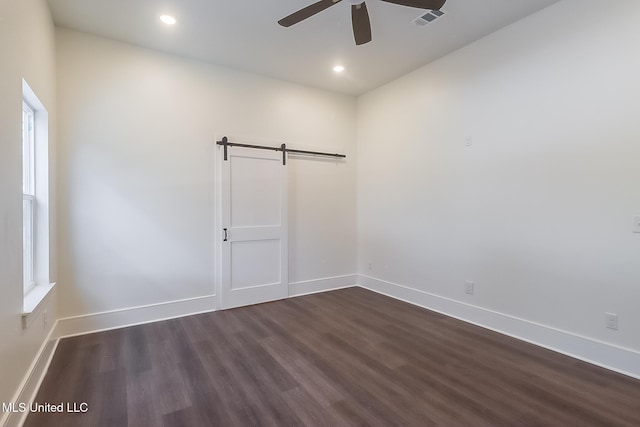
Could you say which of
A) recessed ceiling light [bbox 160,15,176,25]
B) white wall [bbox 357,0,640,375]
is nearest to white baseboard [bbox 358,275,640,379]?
white wall [bbox 357,0,640,375]

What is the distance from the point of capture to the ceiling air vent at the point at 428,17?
2.84 metres

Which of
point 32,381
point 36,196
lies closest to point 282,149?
point 36,196

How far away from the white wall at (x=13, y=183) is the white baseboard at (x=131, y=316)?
0.87m

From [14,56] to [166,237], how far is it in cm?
212

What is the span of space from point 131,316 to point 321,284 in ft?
8.04

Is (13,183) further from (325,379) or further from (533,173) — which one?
(533,173)

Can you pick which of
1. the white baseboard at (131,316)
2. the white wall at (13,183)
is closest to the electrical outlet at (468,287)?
the white baseboard at (131,316)

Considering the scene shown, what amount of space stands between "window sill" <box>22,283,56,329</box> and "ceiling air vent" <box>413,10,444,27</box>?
3.82m

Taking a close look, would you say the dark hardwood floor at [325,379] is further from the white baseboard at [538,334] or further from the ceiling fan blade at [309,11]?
the ceiling fan blade at [309,11]

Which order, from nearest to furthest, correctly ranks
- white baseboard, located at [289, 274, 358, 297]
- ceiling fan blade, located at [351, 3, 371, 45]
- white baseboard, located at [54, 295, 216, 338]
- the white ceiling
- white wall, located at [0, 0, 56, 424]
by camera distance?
1. white wall, located at [0, 0, 56, 424]
2. ceiling fan blade, located at [351, 3, 371, 45]
3. the white ceiling
4. white baseboard, located at [54, 295, 216, 338]
5. white baseboard, located at [289, 274, 358, 297]

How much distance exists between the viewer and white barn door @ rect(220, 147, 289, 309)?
12.8ft

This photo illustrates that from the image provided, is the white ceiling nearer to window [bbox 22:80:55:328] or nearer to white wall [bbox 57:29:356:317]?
white wall [bbox 57:29:356:317]

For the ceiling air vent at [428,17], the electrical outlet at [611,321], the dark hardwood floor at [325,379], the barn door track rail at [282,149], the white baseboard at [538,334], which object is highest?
the ceiling air vent at [428,17]

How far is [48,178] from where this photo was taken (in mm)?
2713
